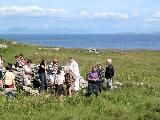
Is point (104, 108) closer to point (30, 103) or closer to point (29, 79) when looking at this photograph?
point (30, 103)

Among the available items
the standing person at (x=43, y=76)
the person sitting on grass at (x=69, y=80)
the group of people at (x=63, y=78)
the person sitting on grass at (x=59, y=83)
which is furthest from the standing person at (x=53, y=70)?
the person sitting on grass at (x=59, y=83)

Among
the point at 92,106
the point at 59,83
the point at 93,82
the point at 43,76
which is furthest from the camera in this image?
the point at 43,76

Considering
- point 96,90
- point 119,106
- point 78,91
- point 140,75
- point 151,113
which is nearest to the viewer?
point 151,113

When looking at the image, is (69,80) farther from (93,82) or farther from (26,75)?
(26,75)

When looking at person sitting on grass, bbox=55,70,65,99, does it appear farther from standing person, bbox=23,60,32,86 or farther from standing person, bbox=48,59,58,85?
standing person, bbox=23,60,32,86

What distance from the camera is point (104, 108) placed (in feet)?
93.5

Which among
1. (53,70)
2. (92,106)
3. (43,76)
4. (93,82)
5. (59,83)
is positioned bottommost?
(92,106)

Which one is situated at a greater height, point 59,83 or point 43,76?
point 43,76

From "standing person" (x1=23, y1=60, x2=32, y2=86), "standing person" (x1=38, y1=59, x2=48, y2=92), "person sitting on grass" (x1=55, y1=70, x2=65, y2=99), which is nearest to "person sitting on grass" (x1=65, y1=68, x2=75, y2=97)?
"person sitting on grass" (x1=55, y1=70, x2=65, y2=99)

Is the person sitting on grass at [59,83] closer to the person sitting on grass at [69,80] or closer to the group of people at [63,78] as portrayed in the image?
the group of people at [63,78]

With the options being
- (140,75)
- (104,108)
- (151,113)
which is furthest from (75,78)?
(140,75)

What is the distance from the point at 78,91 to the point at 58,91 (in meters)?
2.25

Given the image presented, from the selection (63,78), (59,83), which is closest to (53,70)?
(63,78)

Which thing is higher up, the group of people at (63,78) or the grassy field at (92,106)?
the group of people at (63,78)
